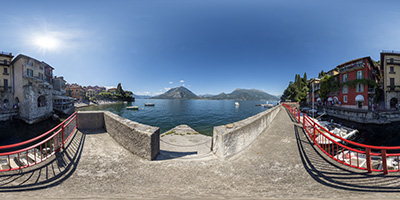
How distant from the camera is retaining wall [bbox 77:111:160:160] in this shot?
414 cm

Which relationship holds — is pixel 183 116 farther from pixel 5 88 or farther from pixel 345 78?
pixel 345 78

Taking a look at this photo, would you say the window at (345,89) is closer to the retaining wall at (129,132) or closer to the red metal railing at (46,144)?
the retaining wall at (129,132)

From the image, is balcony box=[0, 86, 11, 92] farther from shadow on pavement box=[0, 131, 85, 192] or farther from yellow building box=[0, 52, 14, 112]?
shadow on pavement box=[0, 131, 85, 192]

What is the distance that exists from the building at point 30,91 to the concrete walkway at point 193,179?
105 feet

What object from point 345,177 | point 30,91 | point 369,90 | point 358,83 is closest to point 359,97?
point 369,90

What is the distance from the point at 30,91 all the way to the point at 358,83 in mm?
61260

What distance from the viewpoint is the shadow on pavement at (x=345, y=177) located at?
3.10 meters

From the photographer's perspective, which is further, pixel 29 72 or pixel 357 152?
pixel 29 72

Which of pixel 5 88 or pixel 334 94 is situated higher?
pixel 5 88

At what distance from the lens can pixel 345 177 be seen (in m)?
3.45

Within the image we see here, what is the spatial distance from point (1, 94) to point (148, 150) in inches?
1777

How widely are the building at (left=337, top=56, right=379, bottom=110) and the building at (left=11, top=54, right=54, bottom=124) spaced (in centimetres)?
6120

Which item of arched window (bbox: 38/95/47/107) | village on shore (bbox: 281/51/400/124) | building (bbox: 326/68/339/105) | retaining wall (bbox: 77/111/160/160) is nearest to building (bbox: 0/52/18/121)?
arched window (bbox: 38/95/47/107)

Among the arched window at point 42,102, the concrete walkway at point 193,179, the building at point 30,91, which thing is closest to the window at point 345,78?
the concrete walkway at point 193,179
